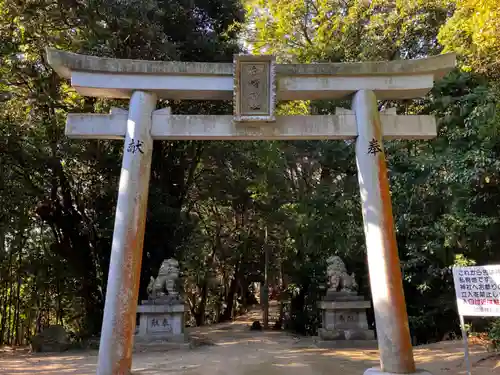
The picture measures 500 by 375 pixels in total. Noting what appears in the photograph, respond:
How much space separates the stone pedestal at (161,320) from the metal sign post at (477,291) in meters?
6.79

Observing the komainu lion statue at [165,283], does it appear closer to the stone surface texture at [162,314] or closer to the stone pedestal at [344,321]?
the stone surface texture at [162,314]

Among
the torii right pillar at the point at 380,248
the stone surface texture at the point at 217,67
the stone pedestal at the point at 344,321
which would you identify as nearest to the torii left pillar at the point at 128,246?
the stone surface texture at the point at 217,67

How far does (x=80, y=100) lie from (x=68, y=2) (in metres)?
2.50

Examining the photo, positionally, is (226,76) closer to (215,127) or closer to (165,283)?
(215,127)

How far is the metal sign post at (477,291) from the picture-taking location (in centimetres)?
481

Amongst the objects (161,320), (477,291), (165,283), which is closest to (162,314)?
(161,320)

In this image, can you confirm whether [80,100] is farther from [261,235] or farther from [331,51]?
[261,235]

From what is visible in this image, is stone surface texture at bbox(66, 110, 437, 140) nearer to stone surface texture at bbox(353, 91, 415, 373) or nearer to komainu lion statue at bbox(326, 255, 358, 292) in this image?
stone surface texture at bbox(353, 91, 415, 373)

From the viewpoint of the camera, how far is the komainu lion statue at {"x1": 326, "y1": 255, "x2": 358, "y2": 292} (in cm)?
1047

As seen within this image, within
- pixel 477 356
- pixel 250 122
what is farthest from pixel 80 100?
pixel 477 356

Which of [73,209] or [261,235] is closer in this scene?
[73,209]

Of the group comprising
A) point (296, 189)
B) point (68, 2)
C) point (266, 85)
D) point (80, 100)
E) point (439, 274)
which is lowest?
point (439, 274)

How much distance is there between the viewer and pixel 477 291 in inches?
197

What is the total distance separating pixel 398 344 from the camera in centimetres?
527
